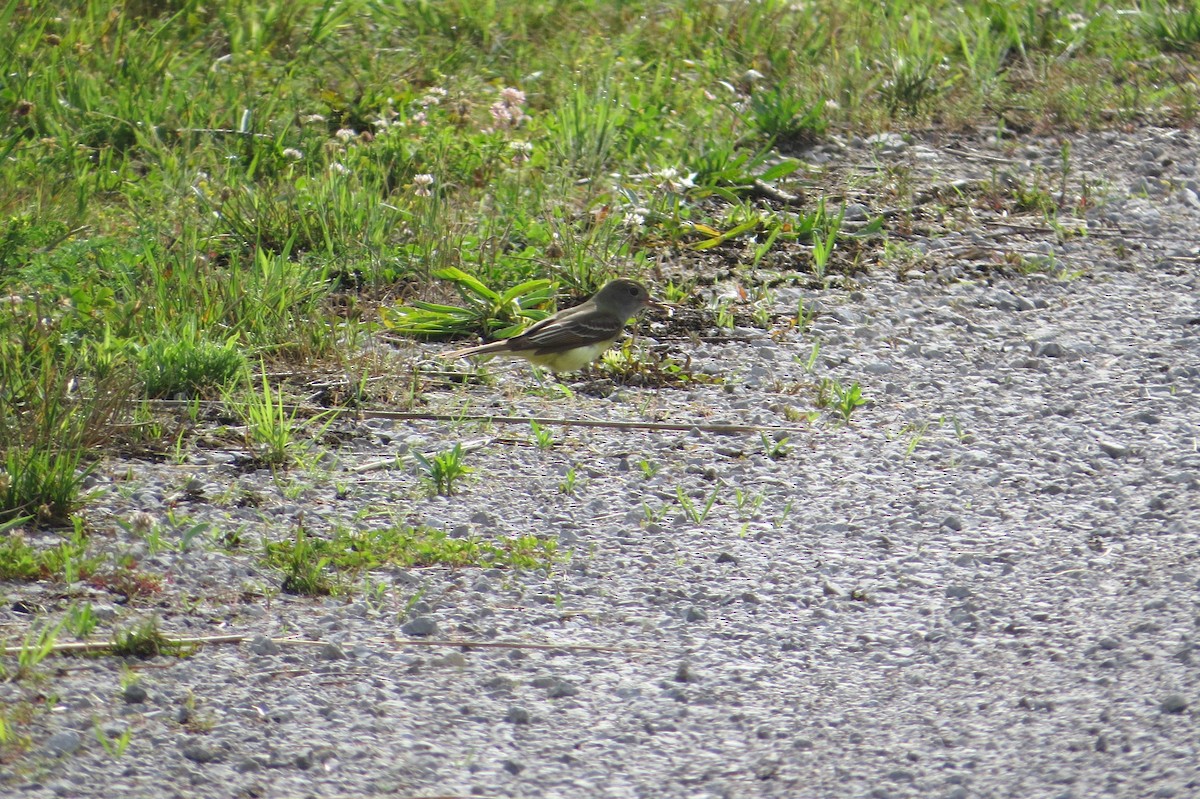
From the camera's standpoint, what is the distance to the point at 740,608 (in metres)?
4.59

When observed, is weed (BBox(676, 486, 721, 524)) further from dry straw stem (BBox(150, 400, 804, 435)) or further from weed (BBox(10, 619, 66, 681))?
weed (BBox(10, 619, 66, 681))

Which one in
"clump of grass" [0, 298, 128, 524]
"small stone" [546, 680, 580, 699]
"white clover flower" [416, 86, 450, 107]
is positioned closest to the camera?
"small stone" [546, 680, 580, 699]

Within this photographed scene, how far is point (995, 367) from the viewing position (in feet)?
21.5

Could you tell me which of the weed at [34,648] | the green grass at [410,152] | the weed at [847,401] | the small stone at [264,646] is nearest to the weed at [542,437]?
the green grass at [410,152]

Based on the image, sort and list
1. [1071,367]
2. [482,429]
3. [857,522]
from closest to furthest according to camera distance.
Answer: [857,522], [482,429], [1071,367]

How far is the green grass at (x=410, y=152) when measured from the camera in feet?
20.9

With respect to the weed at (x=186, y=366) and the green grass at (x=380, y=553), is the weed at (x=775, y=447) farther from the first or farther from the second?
the weed at (x=186, y=366)

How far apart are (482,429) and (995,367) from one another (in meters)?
2.29

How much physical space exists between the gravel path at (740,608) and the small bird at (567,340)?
20cm

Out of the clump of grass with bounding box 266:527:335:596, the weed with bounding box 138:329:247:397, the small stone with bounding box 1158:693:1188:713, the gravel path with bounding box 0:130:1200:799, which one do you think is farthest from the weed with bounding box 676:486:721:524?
the weed with bounding box 138:329:247:397

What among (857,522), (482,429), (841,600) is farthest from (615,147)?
(841,600)

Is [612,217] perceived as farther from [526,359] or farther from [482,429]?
[482,429]

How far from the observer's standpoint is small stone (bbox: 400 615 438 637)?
173 inches

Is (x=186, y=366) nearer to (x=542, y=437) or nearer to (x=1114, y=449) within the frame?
(x=542, y=437)
